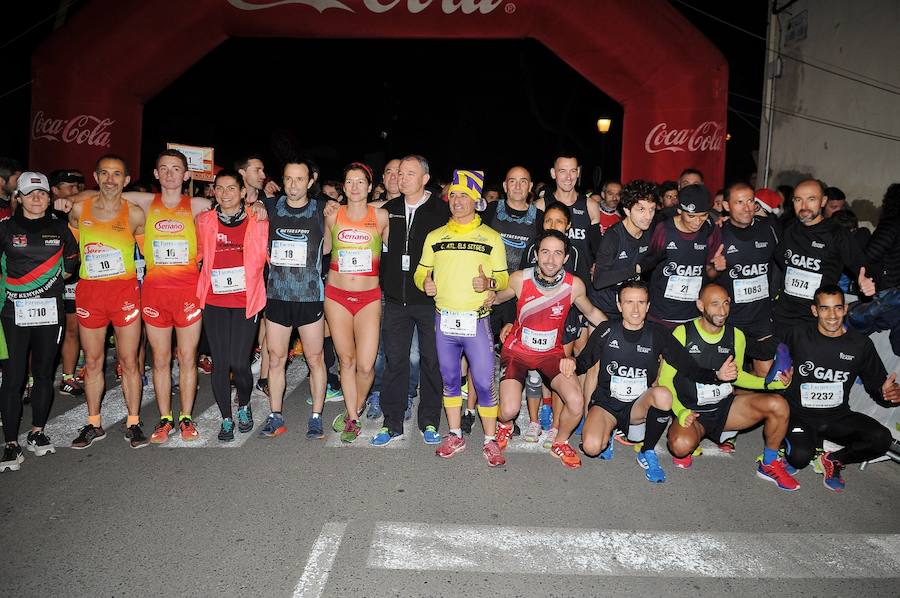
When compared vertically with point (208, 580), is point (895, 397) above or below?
above

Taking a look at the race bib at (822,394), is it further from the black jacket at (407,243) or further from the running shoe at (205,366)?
the running shoe at (205,366)

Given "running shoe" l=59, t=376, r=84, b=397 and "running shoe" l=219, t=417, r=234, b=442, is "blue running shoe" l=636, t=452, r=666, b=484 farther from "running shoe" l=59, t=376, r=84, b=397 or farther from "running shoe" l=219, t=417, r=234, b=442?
"running shoe" l=59, t=376, r=84, b=397

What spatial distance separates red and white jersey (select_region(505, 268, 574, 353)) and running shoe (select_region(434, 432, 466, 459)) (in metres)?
0.93

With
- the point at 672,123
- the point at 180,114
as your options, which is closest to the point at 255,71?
the point at 180,114

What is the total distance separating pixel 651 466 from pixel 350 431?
8.15ft

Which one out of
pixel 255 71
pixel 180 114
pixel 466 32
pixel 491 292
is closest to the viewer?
pixel 491 292

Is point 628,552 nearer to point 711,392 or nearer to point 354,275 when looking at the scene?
point 711,392

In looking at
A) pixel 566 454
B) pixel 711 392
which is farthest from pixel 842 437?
pixel 566 454

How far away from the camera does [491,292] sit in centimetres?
472

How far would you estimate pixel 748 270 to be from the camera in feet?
17.3

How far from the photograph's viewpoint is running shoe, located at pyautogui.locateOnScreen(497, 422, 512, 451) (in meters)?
4.97

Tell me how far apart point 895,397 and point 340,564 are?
425cm

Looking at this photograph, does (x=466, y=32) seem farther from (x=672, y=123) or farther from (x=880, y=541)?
(x=880, y=541)

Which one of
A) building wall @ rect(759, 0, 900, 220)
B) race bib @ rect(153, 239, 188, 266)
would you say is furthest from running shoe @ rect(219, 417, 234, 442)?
building wall @ rect(759, 0, 900, 220)
